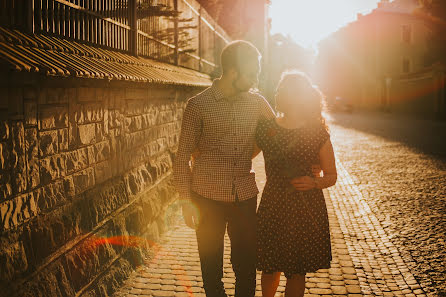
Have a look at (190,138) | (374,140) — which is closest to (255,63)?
(190,138)

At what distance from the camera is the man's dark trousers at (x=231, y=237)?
320 centimetres

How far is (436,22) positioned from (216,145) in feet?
101

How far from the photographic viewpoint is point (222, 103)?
314 centimetres

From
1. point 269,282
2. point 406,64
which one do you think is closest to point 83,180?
point 269,282

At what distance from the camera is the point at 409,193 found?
8.59 meters

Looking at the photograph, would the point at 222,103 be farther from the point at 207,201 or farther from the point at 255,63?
the point at 207,201

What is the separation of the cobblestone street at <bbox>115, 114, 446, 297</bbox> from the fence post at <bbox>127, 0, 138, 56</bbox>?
239 centimetres

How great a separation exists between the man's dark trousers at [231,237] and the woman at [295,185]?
0.11 metres

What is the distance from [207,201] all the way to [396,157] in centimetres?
1139

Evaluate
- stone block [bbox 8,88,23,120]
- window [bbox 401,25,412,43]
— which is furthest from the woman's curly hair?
window [bbox 401,25,412,43]

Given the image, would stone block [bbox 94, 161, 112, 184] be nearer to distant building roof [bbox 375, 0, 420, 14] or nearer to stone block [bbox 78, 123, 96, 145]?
stone block [bbox 78, 123, 96, 145]

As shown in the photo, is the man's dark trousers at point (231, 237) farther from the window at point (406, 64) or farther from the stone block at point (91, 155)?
the window at point (406, 64)

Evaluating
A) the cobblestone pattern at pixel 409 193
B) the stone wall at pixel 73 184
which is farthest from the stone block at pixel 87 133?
the cobblestone pattern at pixel 409 193

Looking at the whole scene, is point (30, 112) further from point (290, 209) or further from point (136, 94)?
point (136, 94)
